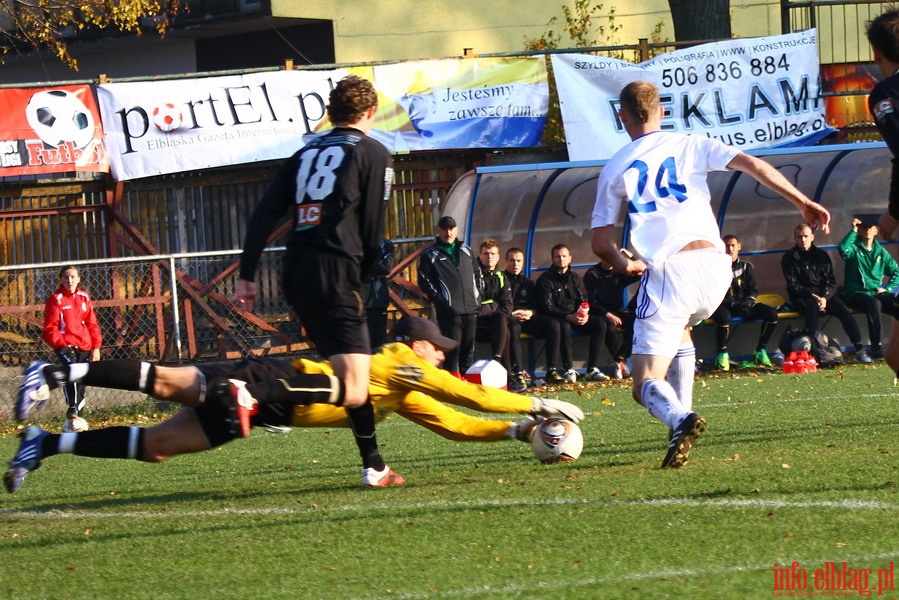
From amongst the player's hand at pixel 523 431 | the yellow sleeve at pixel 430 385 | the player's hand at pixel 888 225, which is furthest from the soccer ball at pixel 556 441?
the player's hand at pixel 888 225

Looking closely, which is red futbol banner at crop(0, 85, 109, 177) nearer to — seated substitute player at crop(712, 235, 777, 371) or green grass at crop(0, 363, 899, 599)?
green grass at crop(0, 363, 899, 599)

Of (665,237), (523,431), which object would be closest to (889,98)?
(665,237)

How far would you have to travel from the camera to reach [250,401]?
19.7 feet

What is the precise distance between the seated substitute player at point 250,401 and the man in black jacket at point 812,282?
943cm

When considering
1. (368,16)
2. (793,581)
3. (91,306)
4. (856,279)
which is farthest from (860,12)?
(793,581)

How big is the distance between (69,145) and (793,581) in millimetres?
A: 13746

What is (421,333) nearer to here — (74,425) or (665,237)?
(665,237)

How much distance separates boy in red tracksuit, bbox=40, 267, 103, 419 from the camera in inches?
559

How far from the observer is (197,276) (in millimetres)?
16453

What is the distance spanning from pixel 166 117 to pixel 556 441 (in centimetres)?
1093

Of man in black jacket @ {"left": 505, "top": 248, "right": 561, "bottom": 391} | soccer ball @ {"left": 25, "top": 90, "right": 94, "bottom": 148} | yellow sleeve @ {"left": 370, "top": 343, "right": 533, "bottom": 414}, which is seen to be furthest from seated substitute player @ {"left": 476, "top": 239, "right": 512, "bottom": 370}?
yellow sleeve @ {"left": 370, "top": 343, "right": 533, "bottom": 414}

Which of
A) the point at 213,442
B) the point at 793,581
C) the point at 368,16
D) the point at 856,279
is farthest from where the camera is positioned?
the point at 368,16

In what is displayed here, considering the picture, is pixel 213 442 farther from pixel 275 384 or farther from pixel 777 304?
pixel 777 304

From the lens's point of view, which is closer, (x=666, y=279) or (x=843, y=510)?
(x=843, y=510)
